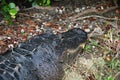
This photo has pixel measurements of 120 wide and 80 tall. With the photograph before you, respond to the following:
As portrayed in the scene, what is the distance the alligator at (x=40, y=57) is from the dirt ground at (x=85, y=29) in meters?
0.23

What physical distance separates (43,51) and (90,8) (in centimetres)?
146

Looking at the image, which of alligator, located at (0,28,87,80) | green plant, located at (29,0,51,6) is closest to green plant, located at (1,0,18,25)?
green plant, located at (29,0,51,6)

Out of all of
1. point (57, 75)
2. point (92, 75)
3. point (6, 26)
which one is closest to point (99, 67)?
point (92, 75)

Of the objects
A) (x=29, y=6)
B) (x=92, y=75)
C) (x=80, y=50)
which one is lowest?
(x=92, y=75)

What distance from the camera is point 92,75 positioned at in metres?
4.04

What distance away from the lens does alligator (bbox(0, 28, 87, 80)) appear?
345 centimetres

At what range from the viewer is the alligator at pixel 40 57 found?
3447 mm

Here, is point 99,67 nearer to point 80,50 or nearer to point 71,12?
point 80,50

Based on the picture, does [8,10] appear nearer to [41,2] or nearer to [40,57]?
[41,2]

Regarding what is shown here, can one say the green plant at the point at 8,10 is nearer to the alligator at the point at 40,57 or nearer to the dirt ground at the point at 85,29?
the dirt ground at the point at 85,29

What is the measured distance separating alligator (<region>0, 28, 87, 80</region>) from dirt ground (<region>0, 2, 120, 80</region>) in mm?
226

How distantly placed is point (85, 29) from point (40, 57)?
44.6 inches

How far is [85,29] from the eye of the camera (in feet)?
15.2

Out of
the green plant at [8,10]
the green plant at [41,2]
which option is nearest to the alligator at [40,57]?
the green plant at [8,10]
